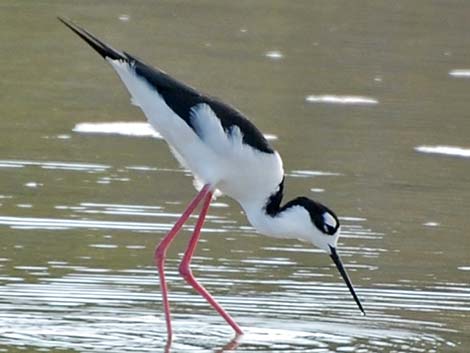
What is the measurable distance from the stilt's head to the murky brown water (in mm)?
333

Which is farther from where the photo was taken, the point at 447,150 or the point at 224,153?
the point at 447,150

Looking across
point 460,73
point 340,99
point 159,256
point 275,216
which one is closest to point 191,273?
point 159,256

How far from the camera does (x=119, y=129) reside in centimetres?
1455

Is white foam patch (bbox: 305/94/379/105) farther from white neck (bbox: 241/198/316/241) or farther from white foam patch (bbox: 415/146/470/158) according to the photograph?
white neck (bbox: 241/198/316/241)

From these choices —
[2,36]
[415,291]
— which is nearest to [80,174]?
[415,291]

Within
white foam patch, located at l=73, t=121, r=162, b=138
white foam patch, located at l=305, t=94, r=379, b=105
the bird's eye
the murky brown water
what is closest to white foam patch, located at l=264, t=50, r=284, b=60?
the murky brown water

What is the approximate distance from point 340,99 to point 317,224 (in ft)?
21.2

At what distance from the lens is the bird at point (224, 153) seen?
995cm

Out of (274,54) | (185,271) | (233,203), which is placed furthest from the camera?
(274,54)

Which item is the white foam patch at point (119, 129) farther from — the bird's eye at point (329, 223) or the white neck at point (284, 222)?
the bird's eye at point (329, 223)

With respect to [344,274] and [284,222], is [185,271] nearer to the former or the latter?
[284,222]

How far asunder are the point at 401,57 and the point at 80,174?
7.10m

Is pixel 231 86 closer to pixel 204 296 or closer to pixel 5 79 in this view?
pixel 5 79

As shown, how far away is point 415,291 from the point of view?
10.3m
